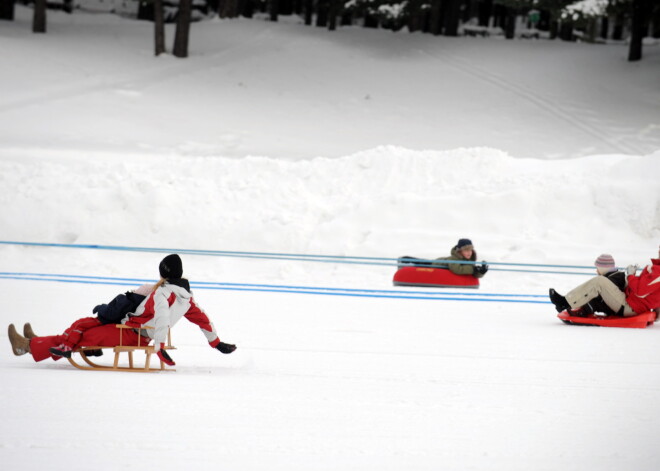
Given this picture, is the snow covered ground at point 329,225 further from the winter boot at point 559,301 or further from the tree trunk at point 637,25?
the tree trunk at point 637,25

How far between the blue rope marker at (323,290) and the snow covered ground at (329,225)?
533 mm

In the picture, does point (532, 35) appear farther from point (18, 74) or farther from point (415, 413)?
point (415, 413)

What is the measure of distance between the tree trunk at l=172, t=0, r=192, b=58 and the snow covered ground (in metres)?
0.70

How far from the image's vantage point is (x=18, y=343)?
6.54 meters

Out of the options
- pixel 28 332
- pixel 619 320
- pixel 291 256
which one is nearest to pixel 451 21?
pixel 291 256

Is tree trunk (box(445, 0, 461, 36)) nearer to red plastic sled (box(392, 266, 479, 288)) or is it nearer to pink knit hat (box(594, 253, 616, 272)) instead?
red plastic sled (box(392, 266, 479, 288))

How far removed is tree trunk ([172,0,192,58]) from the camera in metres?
28.2

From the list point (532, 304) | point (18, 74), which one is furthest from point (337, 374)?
point (18, 74)

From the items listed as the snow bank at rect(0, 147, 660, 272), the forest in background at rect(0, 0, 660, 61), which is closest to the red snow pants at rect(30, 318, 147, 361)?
the snow bank at rect(0, 147, 660, 272)

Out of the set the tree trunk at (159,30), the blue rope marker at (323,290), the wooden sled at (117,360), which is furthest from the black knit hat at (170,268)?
the tree trunk at (159,30)

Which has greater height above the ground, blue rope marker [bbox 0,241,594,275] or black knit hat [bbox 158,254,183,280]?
black knit hat [bbox 158,254,183,280]

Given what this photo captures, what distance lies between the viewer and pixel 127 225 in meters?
15.0

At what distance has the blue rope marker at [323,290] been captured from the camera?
1127 cm

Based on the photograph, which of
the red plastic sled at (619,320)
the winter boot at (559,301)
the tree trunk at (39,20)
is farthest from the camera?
the tree trunk at (39,20)
